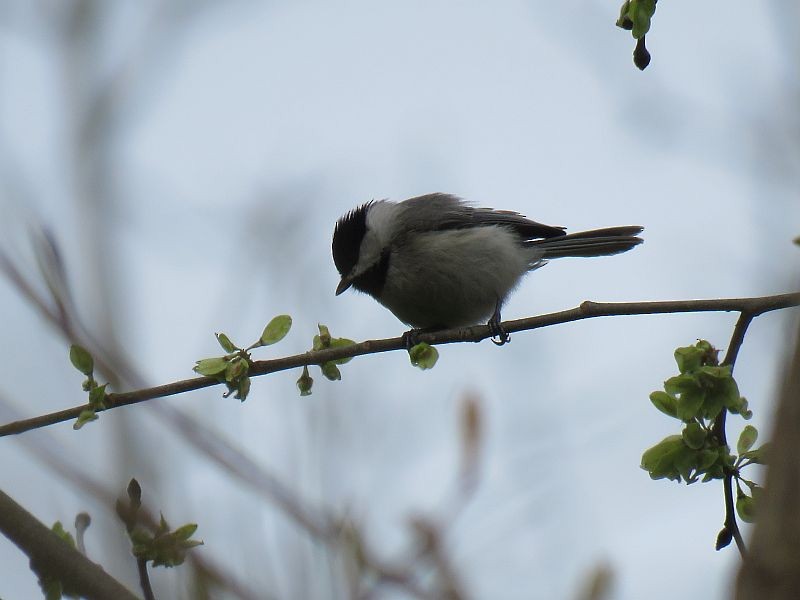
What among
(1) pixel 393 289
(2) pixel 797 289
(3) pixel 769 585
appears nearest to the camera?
(3) pixel 769 585

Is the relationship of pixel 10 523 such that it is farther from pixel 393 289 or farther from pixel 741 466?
pixel 393 289

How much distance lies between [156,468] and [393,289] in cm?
202

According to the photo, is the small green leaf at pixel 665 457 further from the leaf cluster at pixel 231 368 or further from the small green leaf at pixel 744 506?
the leaf cluster at pixel 231 368

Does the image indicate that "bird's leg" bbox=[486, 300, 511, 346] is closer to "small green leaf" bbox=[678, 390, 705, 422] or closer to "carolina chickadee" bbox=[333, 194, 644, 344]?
"carolina chickadee" bbox=[333, 194, 644, 344]

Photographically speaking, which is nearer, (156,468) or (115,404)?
(115,404)

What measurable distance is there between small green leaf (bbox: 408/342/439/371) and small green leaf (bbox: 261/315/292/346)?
1.69 feet

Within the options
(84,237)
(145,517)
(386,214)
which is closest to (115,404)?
(145,517)

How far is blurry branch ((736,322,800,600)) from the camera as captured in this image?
83 centimetres

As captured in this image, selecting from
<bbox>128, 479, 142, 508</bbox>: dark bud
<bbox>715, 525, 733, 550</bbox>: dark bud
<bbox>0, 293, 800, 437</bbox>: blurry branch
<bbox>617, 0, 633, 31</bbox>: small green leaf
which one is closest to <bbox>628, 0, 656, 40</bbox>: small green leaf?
<bbox>617, 0, 633, 31</bbox>: small green leaf

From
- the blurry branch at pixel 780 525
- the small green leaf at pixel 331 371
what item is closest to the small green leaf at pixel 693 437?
the small green leaf at pixel 331 371

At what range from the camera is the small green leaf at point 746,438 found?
2.01m

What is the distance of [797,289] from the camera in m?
1.22

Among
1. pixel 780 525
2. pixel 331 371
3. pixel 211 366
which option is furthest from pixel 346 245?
pixel 780 525

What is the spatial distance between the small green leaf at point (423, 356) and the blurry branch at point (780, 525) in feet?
6.52
